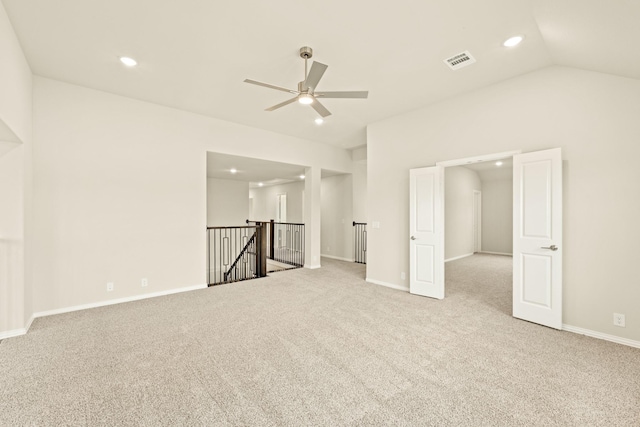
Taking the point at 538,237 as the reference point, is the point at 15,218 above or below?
above

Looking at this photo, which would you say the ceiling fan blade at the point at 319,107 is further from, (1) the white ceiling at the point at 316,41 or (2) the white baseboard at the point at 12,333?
(2) the white baseboard at the point at 12,333

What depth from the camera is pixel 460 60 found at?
10.2 ft

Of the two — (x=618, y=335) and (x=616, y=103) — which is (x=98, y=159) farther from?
(x=618, y=335)

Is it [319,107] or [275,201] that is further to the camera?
[275,201]

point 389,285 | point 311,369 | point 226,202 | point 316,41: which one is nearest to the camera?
point 311,369

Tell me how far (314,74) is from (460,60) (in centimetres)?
187

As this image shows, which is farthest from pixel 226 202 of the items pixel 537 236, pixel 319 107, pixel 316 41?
pixel 537 236

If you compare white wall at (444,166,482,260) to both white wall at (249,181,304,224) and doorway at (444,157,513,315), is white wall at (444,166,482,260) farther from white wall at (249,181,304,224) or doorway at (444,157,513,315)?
white wall at (249,181,304,224)

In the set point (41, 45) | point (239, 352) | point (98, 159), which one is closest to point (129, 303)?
point (98, 159)

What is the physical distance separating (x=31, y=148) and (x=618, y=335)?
7285 millimetres

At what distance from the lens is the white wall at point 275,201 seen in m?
10.4

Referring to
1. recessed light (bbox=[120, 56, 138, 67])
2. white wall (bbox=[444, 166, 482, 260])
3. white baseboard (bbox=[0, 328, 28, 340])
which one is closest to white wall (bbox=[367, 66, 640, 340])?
white wall (bbox=[444, 166, 482, 260])

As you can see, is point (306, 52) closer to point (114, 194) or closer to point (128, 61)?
point (128, 61)

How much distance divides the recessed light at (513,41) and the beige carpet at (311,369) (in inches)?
126
